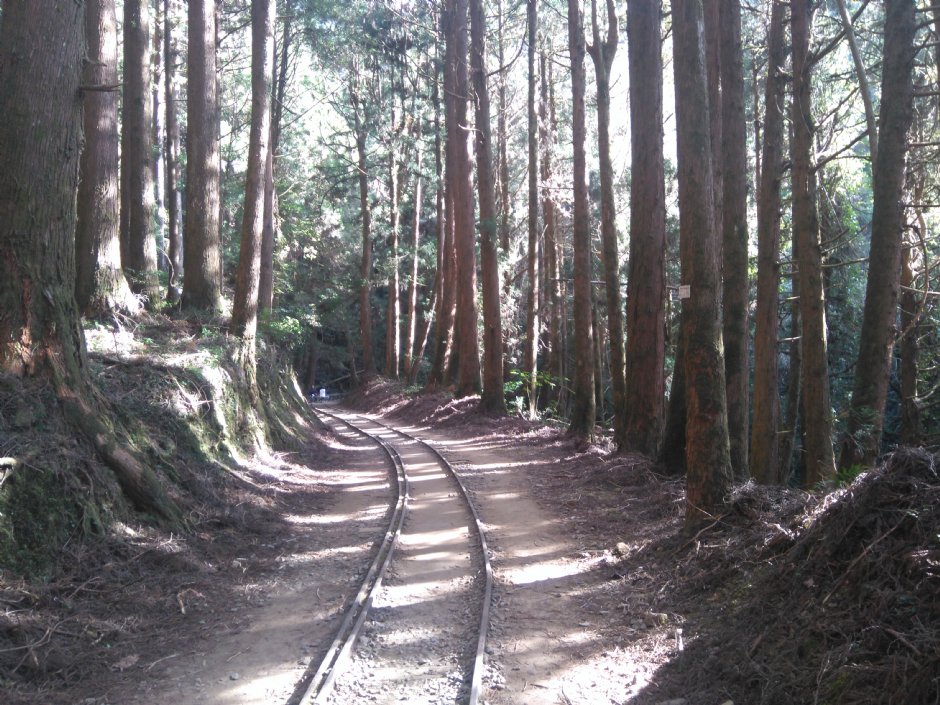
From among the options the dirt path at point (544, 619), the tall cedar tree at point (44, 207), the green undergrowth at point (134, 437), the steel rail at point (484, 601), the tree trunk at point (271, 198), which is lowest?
the dirt path at point (544, 619)

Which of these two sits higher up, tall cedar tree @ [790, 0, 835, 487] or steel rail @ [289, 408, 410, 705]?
tall cedar tree @ [790, 0, 835, 487]

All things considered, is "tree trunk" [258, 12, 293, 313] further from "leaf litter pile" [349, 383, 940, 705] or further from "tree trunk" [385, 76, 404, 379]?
"leaf litter pile" [349, 383, 940, 705]

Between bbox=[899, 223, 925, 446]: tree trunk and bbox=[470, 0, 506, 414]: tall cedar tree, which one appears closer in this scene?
bbox=[899, 223, 925, 446]: tree trunk

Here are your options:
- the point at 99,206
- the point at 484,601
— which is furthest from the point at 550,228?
the point at 484,601

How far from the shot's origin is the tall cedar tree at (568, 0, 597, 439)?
16500 mm

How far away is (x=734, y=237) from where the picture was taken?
11.2m

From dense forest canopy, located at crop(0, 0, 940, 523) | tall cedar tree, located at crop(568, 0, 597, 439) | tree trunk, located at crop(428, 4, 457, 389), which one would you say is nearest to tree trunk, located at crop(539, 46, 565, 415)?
dense forest canopy, located at crop(0, 0, 940, 523)

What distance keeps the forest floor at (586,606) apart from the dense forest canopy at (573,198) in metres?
1.17

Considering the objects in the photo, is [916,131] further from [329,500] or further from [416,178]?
[416,178]

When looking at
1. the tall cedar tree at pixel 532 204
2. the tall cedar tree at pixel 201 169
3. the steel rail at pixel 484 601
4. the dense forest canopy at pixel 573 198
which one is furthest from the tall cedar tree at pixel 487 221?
the tall cedar tree at pixel 201 169

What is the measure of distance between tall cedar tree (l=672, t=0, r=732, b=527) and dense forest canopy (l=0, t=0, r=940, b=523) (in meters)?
0.03

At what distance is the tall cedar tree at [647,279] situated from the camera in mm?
13227

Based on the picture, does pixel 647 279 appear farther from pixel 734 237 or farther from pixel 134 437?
pixel 134 437

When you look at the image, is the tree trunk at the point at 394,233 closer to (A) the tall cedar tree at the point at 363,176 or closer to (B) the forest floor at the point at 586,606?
(A) the tall cedar tree at the point at 363,176
